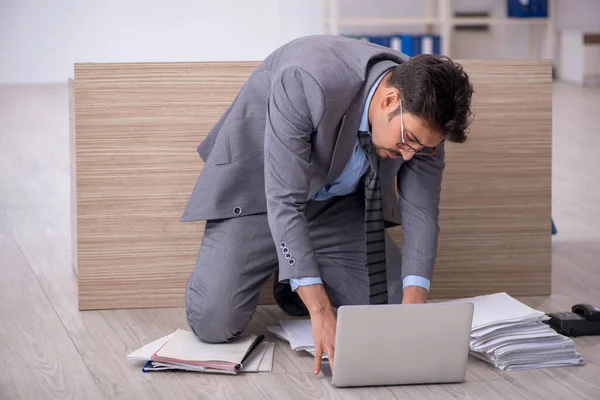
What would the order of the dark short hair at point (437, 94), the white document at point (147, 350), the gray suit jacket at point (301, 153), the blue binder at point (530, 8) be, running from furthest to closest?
the blue binder at point (530, 8) < the white document at point (147, 350) < the gray suit jacket at point (301, 153) < the dark short hair at point (437, 94)

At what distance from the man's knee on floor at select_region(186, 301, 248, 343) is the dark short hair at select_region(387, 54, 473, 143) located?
0.62m

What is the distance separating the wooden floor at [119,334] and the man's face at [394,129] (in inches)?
18.6

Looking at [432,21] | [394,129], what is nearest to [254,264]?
[394,129]

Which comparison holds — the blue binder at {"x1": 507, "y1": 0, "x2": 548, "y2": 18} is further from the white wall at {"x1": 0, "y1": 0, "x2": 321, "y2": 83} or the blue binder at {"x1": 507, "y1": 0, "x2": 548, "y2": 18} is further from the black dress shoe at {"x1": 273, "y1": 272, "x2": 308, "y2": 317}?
the black dress shoe at {"x1": 273, "y1": 272, "x2": 308, "y2": 317}

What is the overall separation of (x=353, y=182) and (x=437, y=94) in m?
0.42

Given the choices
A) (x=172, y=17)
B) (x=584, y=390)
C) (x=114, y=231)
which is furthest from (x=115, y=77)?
(x=172, y=17)

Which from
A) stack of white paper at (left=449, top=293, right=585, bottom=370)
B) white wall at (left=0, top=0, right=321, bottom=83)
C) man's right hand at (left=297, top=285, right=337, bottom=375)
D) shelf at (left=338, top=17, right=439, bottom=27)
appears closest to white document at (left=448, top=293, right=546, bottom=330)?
stack of white paper at (left=449, top=293, right=585, bottom=370)

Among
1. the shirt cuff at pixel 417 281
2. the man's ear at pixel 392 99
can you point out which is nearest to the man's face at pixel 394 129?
the man's ear at pixel 392 99

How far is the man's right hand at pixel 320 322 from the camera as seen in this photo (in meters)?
1.69

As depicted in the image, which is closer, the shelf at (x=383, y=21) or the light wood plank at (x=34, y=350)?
the light wood plank at (x=34, y=350)

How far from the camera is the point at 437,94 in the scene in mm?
1635

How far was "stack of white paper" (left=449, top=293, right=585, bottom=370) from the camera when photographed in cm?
185

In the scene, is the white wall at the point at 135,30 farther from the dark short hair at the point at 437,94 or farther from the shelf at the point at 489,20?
the dark short hair at the point at 437,94

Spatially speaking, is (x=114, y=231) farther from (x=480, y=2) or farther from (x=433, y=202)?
(x=480, y=2)
